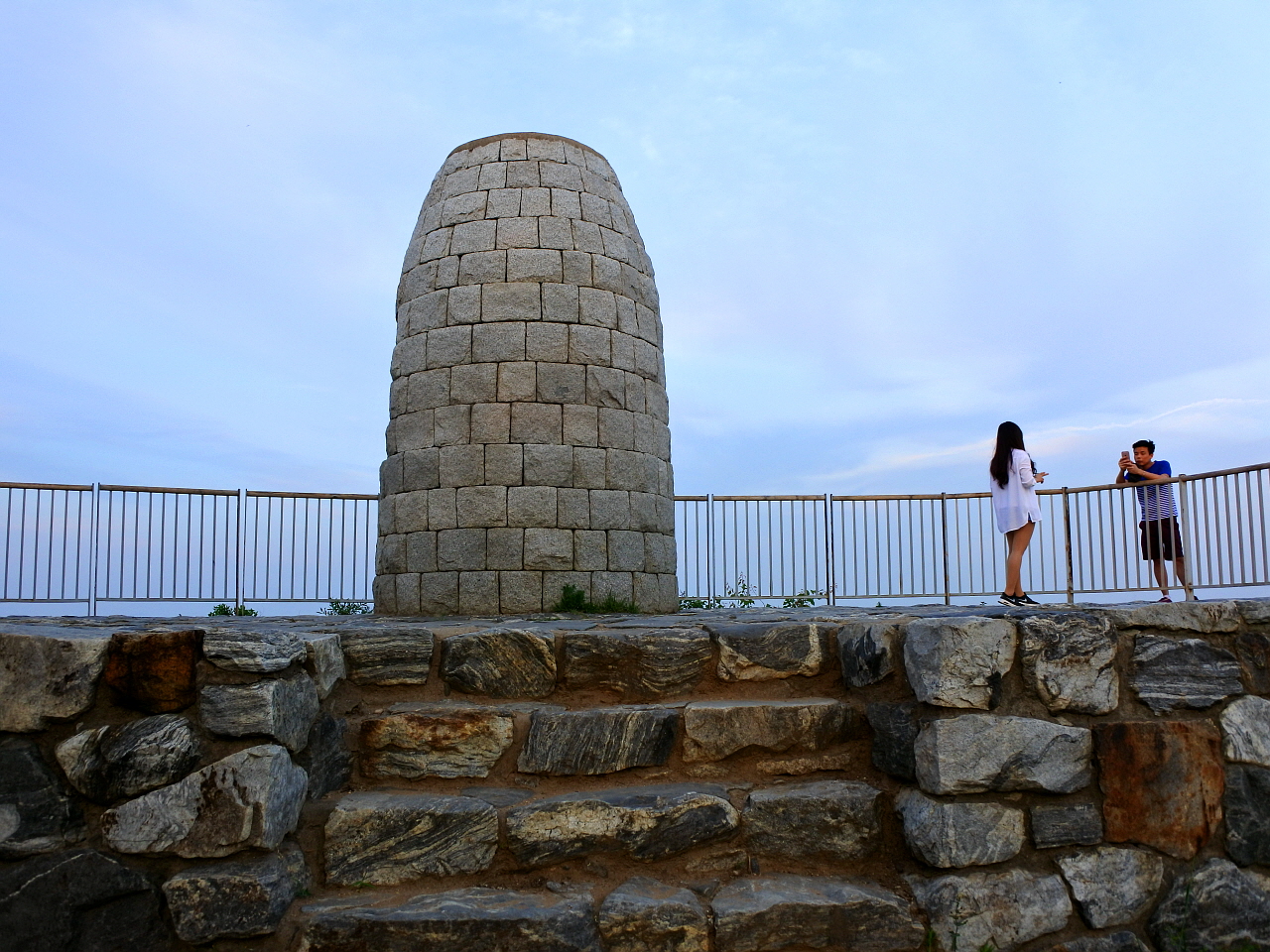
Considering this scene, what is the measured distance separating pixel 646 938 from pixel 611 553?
4.61m

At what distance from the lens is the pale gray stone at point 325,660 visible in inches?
154

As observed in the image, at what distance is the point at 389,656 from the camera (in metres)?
4.34

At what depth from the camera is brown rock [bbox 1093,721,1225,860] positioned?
390 cm

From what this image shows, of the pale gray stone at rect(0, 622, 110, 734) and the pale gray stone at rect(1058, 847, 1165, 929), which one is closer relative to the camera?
the pale gray stone at rect(0, 622, 110, 734)

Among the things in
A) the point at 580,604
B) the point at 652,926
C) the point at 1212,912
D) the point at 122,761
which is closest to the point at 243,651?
the point at 122,761

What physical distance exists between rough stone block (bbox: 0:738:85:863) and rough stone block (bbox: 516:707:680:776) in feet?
5.48

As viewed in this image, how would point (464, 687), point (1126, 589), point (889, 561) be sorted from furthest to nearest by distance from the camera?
1. point (889, 561)
2. point (1126, 589)
3. point (464, 687)

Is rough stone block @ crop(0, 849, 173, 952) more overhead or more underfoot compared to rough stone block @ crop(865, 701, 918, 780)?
more underfoot

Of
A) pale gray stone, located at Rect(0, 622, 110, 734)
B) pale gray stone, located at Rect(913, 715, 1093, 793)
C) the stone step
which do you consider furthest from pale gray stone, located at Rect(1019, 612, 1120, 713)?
pale gray stone, located at Rect(0, 622, 110, 734)

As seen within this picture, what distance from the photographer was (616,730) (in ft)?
13.4

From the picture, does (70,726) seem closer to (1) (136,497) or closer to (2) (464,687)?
(2) (464,687)

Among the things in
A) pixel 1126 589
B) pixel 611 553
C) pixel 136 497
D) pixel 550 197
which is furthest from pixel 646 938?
pixel 136 497

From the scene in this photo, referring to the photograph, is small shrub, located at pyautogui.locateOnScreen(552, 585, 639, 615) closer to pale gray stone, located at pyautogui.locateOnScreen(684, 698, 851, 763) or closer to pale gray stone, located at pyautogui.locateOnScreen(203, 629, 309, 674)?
pale gray stone, located at pyautogui.locateOnScreen(684, 698, 851, 763)

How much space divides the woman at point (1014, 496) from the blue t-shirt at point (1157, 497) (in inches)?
90.8
